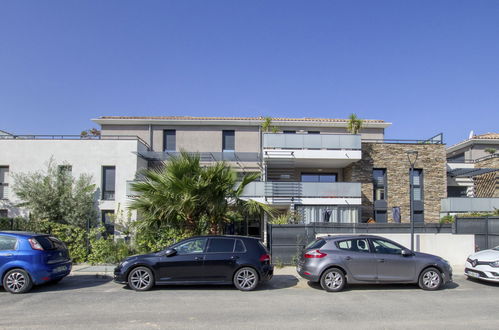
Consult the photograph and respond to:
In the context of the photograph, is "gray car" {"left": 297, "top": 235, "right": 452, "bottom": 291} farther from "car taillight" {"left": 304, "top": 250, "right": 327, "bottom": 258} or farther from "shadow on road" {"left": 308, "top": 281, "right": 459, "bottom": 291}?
"shadow on road" {"left": 308, "top": 281, "right": 459, "bottom": 291}

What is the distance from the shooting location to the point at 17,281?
8570 millimetres

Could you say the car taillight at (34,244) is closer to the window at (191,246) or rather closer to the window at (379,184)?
the window at (191,246)

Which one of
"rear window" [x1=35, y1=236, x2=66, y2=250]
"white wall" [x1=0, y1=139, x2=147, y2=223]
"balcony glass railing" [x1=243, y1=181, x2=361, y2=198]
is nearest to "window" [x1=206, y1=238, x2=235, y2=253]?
"rear window" [x1=35, y1=236, x2=66, y2=250]

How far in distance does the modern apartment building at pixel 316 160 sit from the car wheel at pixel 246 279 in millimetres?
10895

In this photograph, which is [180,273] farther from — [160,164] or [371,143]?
[371,143]

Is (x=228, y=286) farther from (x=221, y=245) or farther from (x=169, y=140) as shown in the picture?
(x=169, y=140)

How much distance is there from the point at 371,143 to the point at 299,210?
21.6 feet

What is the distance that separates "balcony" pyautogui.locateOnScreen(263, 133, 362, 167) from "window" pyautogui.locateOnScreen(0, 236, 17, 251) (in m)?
13.7

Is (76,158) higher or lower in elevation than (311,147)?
lower

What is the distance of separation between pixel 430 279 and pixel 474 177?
19.7 meters

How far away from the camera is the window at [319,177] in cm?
2369

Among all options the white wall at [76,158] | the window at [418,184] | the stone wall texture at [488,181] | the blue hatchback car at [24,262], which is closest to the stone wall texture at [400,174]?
the window at [418,184]

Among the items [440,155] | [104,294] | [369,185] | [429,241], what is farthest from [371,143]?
[104,294]

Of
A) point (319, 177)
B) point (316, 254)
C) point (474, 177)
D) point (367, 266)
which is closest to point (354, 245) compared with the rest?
point (367, 266)
